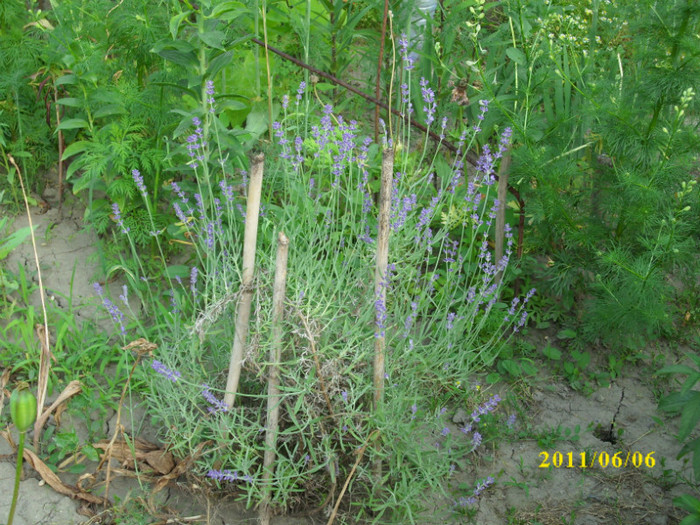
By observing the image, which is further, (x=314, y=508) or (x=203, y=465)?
(x=314, y=508)

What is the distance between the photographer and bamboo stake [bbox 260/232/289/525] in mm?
2061

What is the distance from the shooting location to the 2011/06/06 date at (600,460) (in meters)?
2.72

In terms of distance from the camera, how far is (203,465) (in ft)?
7.43

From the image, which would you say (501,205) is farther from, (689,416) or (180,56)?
(180,56)

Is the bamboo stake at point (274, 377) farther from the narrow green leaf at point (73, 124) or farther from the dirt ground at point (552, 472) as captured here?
the narrow green leaf at point (73, 124)

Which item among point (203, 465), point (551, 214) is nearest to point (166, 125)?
point (203, 465)

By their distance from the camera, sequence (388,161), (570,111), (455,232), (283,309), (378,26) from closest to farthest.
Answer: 1. (388,161)
2. (283,309)
3. (570,111)
4. (455,232)
5. (378,26)

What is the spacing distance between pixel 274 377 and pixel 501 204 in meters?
1.47

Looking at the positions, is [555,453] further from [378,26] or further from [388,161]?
[378,26]

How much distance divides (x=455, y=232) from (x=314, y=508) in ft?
5.18

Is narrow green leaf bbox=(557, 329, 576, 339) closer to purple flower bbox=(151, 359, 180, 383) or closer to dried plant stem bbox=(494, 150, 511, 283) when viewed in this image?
dried plant stem bbox=(494, 150, 511, 283)
